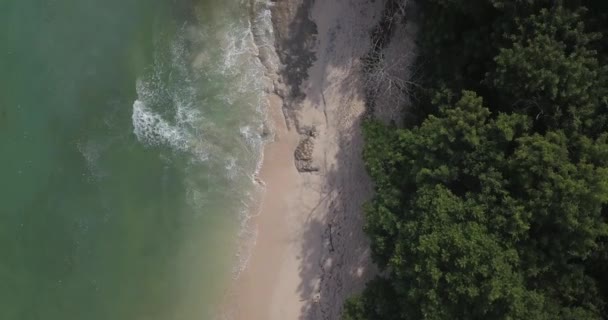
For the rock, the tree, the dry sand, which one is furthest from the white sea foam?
the tree

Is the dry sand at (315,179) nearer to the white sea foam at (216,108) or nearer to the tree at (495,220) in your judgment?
the white sea foam at (216,108)

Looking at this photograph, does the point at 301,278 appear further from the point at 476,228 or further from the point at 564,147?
the point at 564,147

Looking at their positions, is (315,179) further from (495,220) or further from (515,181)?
(515,181)

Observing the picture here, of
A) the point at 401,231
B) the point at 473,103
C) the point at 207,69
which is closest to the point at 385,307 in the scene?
the point at 401,231

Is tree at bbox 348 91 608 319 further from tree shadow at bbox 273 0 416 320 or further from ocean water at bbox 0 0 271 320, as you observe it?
ocean water at bbox 0 0 271 320

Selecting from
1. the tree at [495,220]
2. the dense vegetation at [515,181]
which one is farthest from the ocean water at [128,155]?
the dense vegetation at [515,181]

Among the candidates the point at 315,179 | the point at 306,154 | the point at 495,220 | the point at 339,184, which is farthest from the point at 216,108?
the point at 495,220
